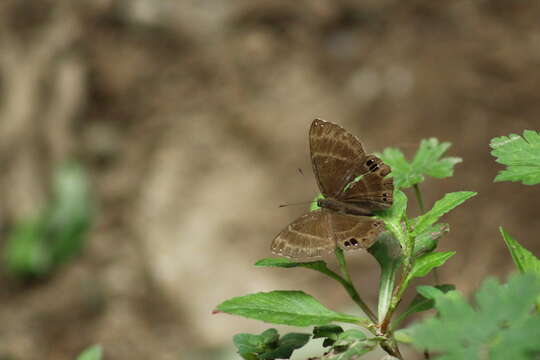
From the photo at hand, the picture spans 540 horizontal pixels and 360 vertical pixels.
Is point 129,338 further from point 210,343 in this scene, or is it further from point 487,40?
point 487,40

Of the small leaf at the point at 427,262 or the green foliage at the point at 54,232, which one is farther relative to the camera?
the green foliage at the point at 54,232

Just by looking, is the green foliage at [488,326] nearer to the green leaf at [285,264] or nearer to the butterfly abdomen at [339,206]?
the green leaf at [285,264]

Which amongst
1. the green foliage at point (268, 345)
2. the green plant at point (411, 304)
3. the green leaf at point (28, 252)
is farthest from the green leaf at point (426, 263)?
the green leaf at point (28, 252)

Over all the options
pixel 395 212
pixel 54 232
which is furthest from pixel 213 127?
pixel 395 212

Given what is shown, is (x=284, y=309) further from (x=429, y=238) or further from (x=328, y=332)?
(x=429, y=238)

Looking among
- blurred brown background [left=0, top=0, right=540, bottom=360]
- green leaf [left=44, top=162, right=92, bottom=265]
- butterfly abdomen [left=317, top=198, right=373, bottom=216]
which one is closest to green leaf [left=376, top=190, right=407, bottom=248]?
butterfly abdomen [left=317, top=198, right=373, bottom=216]

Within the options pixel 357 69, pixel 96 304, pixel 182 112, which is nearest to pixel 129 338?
pixel 96 304
